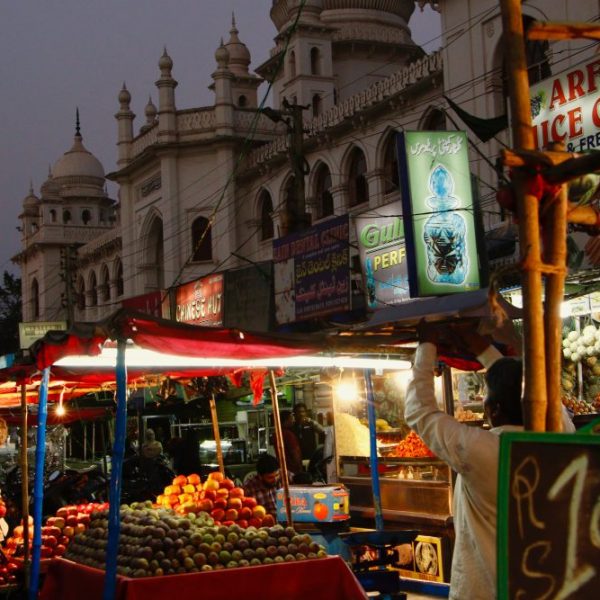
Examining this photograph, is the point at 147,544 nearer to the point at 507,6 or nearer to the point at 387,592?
the point at 387,592

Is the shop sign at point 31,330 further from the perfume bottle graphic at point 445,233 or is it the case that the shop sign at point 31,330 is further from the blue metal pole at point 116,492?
the blue metal pole at point 116,492

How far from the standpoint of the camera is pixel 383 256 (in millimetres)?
15953

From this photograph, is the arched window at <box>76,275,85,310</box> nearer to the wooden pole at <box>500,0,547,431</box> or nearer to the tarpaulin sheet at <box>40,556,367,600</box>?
the tarpaulin sheet at <box>40,556,367,600</box>

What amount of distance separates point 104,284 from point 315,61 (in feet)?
50.8

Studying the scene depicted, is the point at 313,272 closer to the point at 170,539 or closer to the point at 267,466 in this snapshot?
the point at 267,466

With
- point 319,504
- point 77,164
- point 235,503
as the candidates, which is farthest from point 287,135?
point 77,164

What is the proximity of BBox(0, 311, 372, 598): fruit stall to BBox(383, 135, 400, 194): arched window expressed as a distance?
49.7ft

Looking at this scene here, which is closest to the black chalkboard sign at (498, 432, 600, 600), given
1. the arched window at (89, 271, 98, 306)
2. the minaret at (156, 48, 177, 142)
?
the minaret at (156, 48, 177, 142)

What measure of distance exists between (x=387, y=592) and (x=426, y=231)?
5835mm

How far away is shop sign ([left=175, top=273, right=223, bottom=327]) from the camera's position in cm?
2194

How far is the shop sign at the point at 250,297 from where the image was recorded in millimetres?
19766

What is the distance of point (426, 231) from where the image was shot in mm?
12742

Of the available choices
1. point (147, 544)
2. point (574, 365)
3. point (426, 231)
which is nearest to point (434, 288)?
point (426, 231)

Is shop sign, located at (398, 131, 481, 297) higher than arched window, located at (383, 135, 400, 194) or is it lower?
lower
